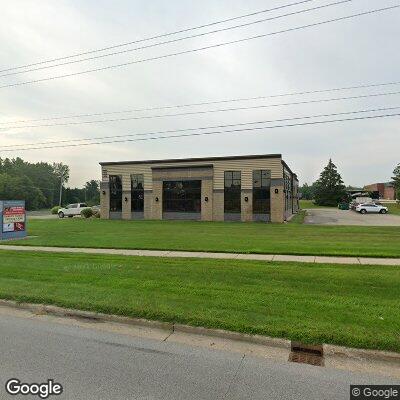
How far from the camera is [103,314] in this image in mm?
6137

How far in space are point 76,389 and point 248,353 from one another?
2.22 m

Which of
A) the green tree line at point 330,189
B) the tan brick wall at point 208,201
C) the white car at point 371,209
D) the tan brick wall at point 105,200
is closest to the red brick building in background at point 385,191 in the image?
the green tree line at point 330,189

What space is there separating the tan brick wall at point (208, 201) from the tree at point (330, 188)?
52987 mm

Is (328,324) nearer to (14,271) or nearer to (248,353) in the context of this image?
(248,353)

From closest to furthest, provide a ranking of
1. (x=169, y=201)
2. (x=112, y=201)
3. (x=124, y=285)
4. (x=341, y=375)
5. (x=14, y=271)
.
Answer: (x=341, y=375), (x=124, y=285), (x=14, y=271), (x=169, y=201), (x=112, y=201)

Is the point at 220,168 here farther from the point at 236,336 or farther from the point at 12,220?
the point at 236,336

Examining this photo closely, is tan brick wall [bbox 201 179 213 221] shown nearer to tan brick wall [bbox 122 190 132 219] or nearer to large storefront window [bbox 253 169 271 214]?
large storefront window [bbox 253 169 271 214]

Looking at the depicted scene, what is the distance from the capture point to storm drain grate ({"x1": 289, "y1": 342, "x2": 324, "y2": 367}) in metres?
4.38

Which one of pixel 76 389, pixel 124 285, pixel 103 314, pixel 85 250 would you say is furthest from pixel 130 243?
pixel 76 389

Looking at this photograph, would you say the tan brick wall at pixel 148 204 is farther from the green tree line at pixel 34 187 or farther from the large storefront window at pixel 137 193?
the green tree line at pixel 34 187

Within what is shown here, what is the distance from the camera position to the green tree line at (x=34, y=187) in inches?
3386

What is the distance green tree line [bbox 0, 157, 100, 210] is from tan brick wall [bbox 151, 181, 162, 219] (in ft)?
181

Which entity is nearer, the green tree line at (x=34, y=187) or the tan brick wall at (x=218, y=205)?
the tan brick wall at (x=218, y=205)

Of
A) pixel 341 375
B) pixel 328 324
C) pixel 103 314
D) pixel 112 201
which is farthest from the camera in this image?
pixel 112 201
